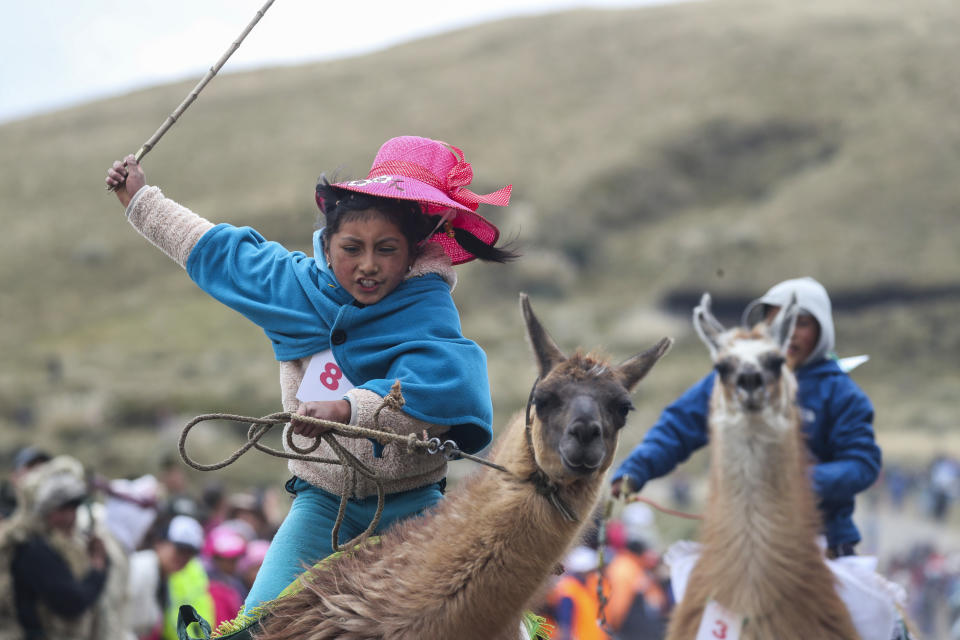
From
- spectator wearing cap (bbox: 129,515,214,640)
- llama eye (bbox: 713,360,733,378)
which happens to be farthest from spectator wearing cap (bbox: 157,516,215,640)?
llama eye (bbox: 713,360,733,378)

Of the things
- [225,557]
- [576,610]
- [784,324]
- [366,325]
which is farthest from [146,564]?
[366,325]

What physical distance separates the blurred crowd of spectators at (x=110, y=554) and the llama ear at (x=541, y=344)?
3.79m

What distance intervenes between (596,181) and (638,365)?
6704 centimetres

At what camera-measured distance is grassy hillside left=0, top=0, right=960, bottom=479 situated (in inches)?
→ 1993

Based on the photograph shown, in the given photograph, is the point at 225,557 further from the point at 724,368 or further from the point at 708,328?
the point at 724,368

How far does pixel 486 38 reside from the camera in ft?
299

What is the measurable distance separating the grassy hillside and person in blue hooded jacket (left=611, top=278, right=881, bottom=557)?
96.0ft

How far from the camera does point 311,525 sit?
12.9 ft

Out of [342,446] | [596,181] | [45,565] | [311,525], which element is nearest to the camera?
[342,446]

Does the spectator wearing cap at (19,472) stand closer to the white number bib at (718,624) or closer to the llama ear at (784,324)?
the white number bib at (718,624)

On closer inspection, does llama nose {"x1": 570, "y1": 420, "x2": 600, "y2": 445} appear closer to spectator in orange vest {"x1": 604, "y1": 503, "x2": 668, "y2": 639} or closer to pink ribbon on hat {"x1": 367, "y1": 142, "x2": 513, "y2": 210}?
pink ribbon on hat {"x1": 367, "y1": 142, "x2": 513, "y2": 210}

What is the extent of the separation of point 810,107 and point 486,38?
27.8 meters

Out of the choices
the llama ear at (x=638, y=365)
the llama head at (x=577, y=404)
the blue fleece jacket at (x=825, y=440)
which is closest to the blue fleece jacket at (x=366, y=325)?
the llama head at (x=577, y=404)

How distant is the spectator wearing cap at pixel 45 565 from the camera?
659 centimetres
